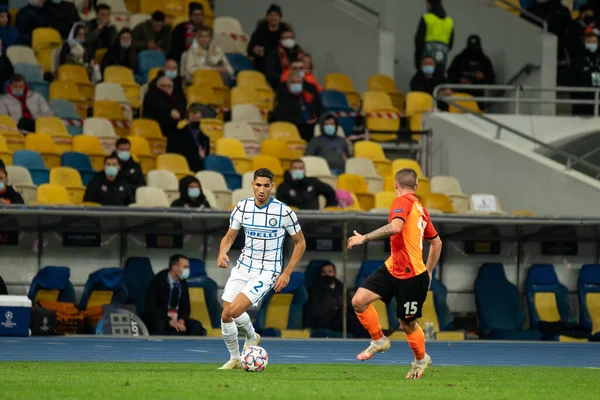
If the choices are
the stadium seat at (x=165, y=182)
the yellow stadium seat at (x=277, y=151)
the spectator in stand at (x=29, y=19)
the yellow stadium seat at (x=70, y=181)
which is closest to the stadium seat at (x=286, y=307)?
the stadium seat at (x=165, y=182)

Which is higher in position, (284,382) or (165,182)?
(165,182)

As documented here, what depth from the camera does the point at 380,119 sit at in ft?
86.3

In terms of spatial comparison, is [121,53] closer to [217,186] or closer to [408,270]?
[217,186]

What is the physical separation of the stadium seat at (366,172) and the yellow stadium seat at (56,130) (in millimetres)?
5391

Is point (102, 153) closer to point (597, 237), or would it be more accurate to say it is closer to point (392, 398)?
point (597, 237)

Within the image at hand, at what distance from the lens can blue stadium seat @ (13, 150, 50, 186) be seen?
21.8 metres

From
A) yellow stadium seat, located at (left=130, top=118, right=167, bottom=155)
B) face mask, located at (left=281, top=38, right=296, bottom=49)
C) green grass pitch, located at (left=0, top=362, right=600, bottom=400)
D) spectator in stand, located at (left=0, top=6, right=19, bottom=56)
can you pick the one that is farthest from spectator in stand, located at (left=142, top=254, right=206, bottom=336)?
spectator in stand, located at (left=0, top=6, right=19, bottom=56)

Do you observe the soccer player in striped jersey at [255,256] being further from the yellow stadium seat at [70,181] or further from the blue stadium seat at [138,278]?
the yellow stadium seat at [70,181]

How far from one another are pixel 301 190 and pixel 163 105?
12.8 ft

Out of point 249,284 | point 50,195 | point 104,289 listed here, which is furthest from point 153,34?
point 249,284

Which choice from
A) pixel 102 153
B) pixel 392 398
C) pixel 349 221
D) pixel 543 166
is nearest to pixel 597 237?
pixel 543 166

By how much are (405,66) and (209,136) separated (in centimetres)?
697

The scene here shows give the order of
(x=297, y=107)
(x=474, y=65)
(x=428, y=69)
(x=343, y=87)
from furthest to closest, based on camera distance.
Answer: (x=474, y=65), (x=343, y=87), (x=428, y=69), (x=297, y=107)

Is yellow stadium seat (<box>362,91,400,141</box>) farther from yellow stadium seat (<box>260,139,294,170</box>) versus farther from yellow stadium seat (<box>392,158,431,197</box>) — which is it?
yellow stadium seat (<box>260,139,294,170</box>)
